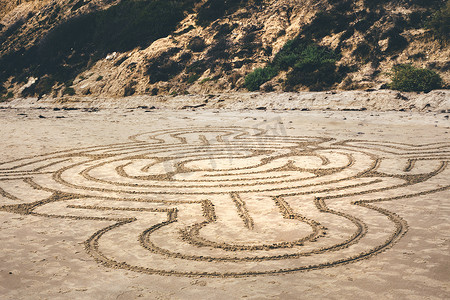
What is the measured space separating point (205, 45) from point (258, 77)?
6208 millimetres

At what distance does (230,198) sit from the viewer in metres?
6.01

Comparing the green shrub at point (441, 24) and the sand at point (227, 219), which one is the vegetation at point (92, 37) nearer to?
the green shrub at point (441, 24)

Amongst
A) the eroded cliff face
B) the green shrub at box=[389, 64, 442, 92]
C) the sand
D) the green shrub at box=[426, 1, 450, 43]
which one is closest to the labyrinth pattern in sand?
the sand

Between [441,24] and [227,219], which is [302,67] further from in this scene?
[227,219]

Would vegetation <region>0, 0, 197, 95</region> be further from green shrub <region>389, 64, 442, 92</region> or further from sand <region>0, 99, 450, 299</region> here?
sand <region>0, 99, 450, 299</region>

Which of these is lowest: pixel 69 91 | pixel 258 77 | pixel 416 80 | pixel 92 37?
pixel 416 80

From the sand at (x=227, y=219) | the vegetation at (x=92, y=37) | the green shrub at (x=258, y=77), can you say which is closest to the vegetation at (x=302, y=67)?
the green shrub at (x=258, y=77)

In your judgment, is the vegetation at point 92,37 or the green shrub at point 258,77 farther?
the vegetation at point 92,37

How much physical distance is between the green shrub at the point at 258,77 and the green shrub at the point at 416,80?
658 cm

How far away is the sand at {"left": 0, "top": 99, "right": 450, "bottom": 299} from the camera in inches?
135

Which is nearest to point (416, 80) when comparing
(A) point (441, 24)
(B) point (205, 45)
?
(A) point (441, 24)

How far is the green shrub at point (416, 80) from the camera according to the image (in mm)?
18625

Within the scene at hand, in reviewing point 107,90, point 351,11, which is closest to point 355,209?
point 351,11

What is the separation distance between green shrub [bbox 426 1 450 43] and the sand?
1243cm
